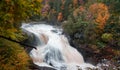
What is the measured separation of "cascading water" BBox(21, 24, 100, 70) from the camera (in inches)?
911


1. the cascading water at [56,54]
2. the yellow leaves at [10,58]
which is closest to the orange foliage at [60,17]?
the cascading water at [56,54]

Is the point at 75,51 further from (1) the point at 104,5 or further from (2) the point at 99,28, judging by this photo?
(1) the point at 104,5

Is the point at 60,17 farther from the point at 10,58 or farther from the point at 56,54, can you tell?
the point at 10,58

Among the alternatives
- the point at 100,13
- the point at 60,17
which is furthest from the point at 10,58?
the point at 60,17

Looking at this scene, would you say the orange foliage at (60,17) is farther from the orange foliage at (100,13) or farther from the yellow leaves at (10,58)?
the yellow leaves at (10,58)

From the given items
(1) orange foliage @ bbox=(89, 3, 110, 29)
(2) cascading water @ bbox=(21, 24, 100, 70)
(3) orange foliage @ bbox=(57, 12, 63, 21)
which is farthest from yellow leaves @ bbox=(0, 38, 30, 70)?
(3) orange foliage @ bbox=(57, 12, 63, 21)

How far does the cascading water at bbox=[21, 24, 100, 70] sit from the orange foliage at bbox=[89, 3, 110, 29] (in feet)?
13.8

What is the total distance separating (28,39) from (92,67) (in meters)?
6.55

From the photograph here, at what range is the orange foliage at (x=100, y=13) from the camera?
1137 inches

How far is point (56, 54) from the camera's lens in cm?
2480

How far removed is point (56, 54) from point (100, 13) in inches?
319

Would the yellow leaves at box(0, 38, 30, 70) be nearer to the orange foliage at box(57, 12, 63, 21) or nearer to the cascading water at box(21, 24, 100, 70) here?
the cascading water at box(21, 24, 100, 70)

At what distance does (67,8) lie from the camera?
43.3 meters

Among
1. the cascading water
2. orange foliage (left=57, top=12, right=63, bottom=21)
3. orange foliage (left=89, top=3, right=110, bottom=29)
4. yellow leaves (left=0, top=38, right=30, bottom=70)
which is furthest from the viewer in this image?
orange foliage (left=57, top=12, right=63, bottom=21)
